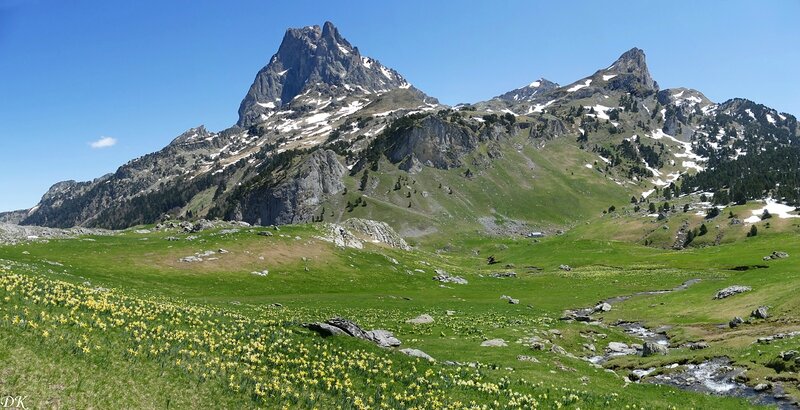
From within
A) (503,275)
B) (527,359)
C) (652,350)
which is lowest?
(503,275)

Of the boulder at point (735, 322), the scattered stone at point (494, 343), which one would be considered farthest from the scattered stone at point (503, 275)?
the scattered stone at point (494, 343)

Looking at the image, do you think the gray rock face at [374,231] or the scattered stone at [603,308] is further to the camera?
the gray rock face at [374,231]

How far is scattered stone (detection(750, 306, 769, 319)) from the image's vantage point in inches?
1938

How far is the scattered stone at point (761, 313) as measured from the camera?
49219mm

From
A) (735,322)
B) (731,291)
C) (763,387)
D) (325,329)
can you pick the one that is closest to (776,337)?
(735,322)

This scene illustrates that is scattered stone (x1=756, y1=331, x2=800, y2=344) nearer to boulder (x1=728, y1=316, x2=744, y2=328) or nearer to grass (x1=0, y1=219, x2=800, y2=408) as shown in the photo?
grass (x1=0, y1=219, x2=800, y2=408)

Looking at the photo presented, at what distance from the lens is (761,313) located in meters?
49.5

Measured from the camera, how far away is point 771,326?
43.9m

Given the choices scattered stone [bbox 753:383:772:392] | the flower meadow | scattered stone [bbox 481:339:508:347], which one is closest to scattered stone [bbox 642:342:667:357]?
scattered stone [bbox 753:383:772:392]

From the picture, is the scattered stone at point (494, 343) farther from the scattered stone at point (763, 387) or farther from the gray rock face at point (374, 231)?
the gray rock face at point (374, 231)

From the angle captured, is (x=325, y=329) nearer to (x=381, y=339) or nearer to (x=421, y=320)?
(x=381, y=339)

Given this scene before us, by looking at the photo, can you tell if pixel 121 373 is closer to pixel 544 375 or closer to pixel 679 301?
pixel 544 375

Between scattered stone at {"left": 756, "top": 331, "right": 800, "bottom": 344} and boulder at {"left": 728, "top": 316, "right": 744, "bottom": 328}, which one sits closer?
scattered stone at {"left": 756, "top": 331, "right": 800, "bottom": 344}

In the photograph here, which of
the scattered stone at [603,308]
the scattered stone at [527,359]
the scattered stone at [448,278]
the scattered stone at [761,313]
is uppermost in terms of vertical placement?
the scattered stone at [761,313]
